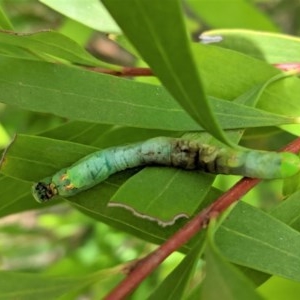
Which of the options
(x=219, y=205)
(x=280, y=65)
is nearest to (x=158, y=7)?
(x=219, y=205)

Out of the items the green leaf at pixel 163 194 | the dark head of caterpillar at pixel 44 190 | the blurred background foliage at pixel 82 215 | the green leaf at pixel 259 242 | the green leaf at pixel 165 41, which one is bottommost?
the blurred background foliage at pixel 82 215

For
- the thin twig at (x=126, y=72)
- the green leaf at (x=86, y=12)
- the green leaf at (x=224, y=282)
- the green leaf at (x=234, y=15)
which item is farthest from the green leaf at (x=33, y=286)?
the green leaf at (x=234, y=15)

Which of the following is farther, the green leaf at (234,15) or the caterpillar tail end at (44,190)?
the green leaf at (234,15)

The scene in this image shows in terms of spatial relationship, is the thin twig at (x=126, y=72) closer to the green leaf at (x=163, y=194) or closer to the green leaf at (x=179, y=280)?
the green leaf at (x=163, y=194)

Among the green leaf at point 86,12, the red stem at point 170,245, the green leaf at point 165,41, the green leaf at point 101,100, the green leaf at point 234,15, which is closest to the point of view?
the green leaf at point 165,41

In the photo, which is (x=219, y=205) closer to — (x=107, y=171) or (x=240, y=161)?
(x=240, y=161)

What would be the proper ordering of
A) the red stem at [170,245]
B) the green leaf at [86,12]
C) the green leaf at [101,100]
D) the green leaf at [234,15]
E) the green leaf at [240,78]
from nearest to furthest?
the red stem at [170,245], the green leaf at [101,100], the green leaf at [240,78], the green leaf at [86,12], the green leaf at [234,15]

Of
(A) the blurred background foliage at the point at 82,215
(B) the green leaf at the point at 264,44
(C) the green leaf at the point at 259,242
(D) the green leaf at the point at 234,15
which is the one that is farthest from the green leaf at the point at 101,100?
(D) the green leaf at the point at 234,15

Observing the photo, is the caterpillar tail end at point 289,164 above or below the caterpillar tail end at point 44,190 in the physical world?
above
